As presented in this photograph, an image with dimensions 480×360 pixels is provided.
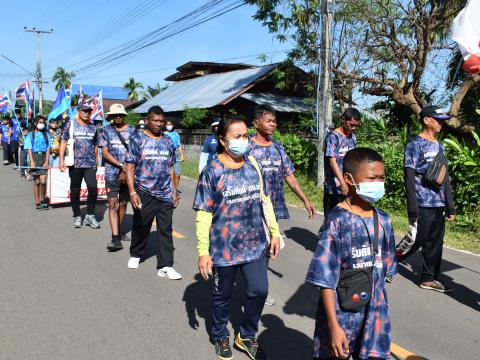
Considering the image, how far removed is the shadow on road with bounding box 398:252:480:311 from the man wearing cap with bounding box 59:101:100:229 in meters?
4.87

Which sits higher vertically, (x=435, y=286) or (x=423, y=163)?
(x=423, y=163)

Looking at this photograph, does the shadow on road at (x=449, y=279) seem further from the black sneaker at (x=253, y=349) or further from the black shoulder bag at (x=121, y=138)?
the black shoulder bag at (x=121, y=138)

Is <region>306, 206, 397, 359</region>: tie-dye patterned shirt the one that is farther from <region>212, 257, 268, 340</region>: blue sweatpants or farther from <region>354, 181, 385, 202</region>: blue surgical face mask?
<region>212, 257, 268, 340</region>: blue sweatpants

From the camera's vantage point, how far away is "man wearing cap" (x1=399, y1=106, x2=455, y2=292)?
4.58 metres

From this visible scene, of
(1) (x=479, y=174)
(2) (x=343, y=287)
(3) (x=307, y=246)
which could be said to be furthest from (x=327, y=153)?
(1) (x=479, y=174)

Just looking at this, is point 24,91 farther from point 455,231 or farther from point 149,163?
point 455,231

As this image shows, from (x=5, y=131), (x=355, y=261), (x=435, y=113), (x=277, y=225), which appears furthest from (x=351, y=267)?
(x=5, y=131)

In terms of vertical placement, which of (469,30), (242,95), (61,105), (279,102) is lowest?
(61,105)

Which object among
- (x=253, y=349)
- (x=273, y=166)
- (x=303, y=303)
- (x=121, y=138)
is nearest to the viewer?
(x=253, y=349)

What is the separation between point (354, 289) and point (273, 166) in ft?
7.71

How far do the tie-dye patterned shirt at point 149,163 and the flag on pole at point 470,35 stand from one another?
10.3 feet

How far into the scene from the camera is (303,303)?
445 centimetres

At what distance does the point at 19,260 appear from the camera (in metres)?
5.77

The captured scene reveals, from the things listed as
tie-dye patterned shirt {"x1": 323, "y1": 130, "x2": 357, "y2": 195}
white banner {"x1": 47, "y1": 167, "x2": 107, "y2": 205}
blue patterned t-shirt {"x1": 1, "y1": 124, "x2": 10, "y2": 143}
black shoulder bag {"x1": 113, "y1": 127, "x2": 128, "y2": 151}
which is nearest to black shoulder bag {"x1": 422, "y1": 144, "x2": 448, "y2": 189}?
tie-dye patterned shirt {"x1": 323, "y1": 130, "x2": 357, "y2": 195}
